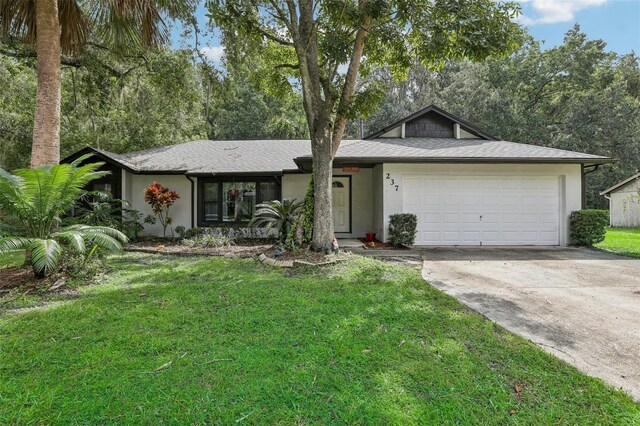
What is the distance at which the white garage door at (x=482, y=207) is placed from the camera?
34.6 feet

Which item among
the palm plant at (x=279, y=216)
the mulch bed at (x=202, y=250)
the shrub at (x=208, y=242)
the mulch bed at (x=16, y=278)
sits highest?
the palm plant at (x=279, y=216)

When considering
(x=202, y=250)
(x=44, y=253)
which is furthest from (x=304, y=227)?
(x=44, y=253)

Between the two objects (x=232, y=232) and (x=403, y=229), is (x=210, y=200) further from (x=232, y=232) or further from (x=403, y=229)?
(x=403, y=229)

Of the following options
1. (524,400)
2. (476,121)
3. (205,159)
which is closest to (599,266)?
(524,400)

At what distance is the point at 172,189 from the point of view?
12008mm

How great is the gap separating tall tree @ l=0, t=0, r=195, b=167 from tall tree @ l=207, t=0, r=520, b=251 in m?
1.50

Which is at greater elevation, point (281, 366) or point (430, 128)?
point (430, 128)

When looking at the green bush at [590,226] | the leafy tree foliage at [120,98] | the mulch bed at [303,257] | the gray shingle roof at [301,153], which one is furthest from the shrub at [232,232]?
the green bush at [590,226]

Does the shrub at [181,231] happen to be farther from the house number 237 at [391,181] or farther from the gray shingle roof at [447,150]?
the house number 237 at [391,181]

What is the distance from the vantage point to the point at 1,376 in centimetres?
267

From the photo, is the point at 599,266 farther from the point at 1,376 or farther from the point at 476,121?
the point at 476,121

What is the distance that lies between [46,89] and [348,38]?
21.6 ft

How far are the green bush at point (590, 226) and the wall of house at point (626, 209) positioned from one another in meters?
13.6

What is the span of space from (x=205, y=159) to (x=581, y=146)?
79.7ft
